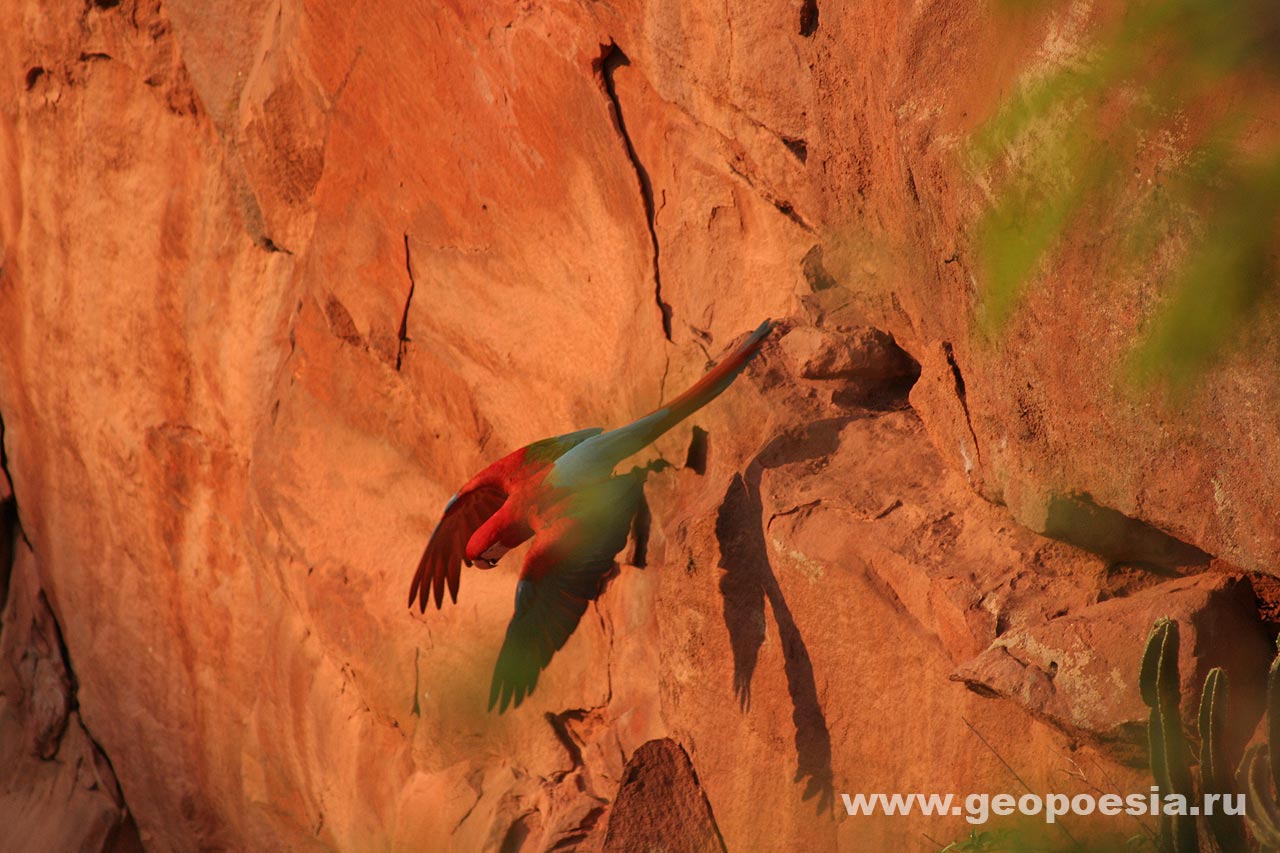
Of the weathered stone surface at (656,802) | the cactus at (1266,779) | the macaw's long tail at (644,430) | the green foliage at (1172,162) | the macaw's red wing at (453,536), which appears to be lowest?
the weathered stone surface at (656,802)

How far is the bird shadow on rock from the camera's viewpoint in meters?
2.76

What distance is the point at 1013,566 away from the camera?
239 cm

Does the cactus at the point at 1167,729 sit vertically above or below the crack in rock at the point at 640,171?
below

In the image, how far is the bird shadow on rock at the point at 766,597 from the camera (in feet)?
9.06

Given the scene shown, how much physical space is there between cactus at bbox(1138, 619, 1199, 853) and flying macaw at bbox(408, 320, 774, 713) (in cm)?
115

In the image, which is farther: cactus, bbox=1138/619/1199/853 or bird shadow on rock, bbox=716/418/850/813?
bird shadow on rock, bbox=716/418/850/813

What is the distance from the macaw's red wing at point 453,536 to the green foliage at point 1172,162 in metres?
1.43

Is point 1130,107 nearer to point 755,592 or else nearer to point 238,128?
point 755,592

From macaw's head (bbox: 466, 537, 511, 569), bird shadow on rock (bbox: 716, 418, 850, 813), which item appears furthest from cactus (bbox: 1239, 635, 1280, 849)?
macaw's head (bbox: 466, 537, 511, 569)

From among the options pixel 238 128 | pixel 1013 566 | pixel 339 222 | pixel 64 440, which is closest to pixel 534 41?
pixel 339 222

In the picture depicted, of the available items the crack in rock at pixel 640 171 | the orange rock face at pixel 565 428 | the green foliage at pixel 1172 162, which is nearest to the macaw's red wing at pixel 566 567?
the orange rock face at pixel 565 428

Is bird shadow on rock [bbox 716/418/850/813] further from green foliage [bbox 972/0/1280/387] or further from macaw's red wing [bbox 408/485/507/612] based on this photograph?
green foliage [bbox 972/0/1280/387]

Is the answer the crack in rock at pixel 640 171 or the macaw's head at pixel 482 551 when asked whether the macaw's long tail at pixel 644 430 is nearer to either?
the macaw's head at pixel 482 551

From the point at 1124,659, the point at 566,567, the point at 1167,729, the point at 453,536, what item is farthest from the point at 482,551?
the point at 1167,729
